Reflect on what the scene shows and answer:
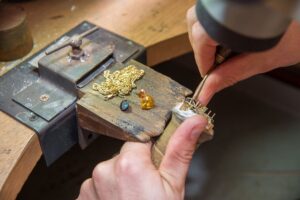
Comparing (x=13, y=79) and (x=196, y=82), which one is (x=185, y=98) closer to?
(x=13, y=79)

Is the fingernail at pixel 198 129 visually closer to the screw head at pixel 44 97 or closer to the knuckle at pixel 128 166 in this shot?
the knuckle at pixel 128 166

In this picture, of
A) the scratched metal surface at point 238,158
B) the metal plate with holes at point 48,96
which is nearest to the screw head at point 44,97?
the metal plate with holes at point 48,96

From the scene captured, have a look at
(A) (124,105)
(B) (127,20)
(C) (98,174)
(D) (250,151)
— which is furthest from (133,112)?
(D) (250,151)

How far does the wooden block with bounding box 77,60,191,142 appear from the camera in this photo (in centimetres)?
61

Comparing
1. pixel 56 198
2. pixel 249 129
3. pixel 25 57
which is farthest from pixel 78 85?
pixel 249 129

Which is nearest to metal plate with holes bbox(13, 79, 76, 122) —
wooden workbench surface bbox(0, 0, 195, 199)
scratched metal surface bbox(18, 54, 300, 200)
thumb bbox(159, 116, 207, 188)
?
wooden workbench surface bbox(0, 0, 195, 199)

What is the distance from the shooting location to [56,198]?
98 cm

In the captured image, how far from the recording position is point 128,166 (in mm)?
580

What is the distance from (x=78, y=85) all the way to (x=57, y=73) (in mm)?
48

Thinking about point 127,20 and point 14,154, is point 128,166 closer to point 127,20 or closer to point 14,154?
point 14,154

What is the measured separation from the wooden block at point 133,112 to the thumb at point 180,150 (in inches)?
2.0

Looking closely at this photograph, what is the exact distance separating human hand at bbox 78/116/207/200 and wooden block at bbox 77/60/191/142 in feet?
0.10

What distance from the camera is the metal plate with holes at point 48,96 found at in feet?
2.12

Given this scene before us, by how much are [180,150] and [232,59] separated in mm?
204
